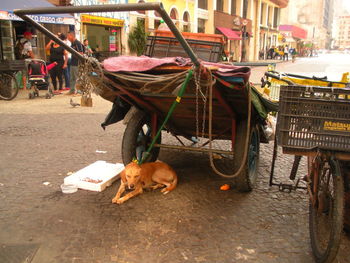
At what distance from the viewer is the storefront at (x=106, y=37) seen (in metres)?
17.7

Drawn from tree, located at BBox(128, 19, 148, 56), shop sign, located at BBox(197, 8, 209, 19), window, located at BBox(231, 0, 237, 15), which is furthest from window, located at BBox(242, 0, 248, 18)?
tree, located at BBox(128, 19, 148, 56)

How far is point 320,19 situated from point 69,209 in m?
132

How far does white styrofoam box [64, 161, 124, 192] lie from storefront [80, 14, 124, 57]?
44.9 feet

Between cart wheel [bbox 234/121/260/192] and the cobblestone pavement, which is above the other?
cart wheel [bbox 234/121/260/192]

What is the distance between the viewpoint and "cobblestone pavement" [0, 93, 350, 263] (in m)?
2.96

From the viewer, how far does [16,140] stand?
20.6 ft

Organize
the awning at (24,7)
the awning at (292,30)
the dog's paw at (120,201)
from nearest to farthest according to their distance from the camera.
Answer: the dog's paw at (120,201) → the awning at (24,7) → the awning at (292,30)

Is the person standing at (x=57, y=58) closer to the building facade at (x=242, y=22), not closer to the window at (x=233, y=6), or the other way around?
the building facade at (x=242, y=22)

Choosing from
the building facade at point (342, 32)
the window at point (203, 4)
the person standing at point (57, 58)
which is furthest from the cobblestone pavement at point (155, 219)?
the building facade at point (342, 32)

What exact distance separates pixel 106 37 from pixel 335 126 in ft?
58.0

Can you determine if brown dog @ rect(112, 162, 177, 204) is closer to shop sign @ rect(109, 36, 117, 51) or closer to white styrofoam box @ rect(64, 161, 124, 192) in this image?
white styrofoam box @ rect(64, 161, 124, 192)

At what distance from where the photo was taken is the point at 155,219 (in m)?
3.50

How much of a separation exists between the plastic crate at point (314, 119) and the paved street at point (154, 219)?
3.20ft

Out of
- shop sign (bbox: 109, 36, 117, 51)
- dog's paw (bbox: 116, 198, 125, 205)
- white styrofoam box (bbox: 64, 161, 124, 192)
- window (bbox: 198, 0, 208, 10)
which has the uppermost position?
window (bbox: 198, 0, 208, 10)
